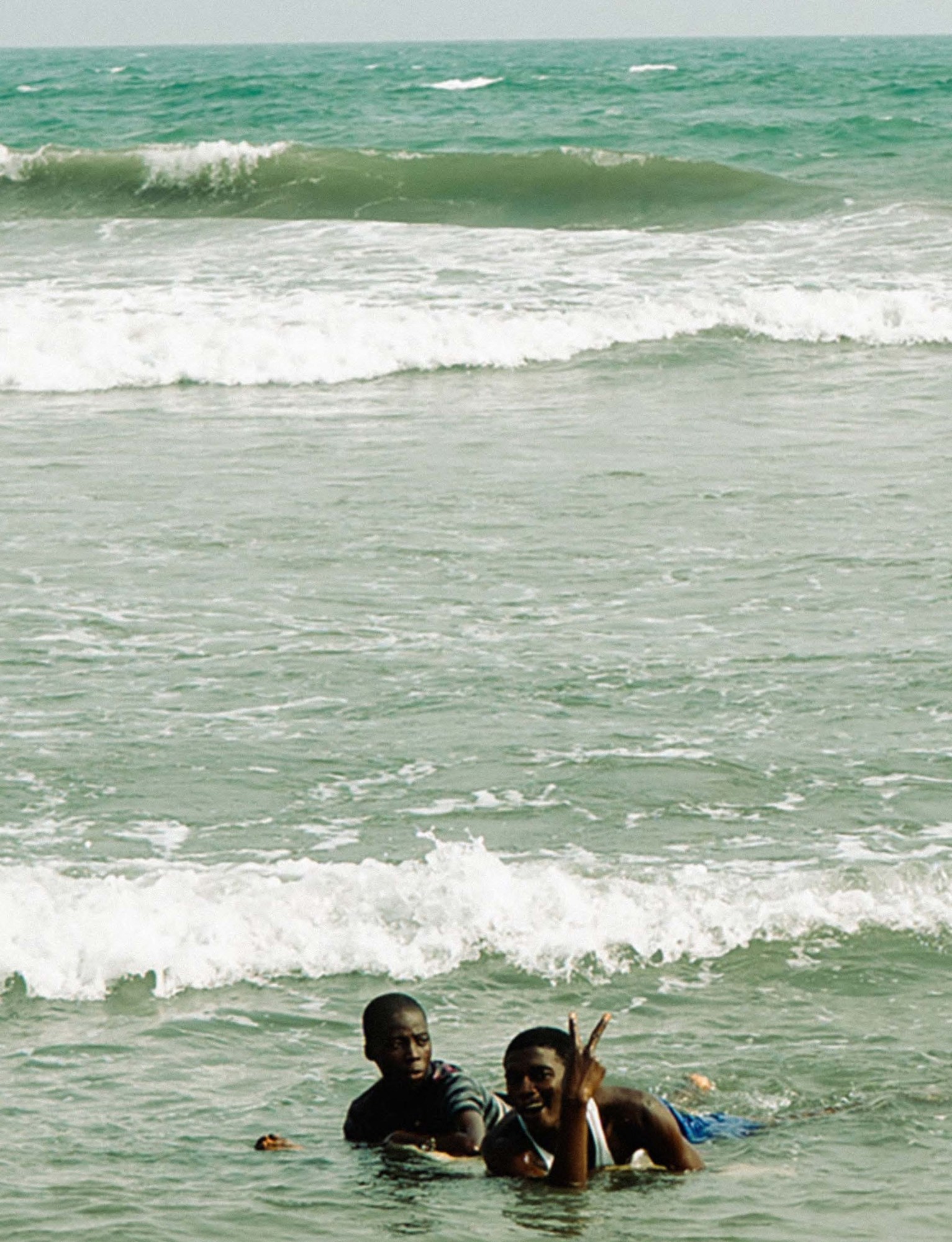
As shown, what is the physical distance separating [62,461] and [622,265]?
1088 centimetres

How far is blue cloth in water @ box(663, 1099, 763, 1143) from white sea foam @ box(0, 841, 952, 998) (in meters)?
1.30

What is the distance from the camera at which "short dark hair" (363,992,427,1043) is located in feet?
17.2

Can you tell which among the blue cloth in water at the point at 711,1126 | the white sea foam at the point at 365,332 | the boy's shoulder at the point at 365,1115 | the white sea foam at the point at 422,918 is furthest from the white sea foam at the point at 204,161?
the blue cloth in water at the point at 711,1126

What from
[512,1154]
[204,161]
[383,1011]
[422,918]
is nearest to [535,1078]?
[512,1154]

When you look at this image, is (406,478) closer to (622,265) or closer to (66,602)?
(66,602)

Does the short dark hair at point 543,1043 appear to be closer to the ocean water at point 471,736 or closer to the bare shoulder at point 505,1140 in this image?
the bare shoulder at point 505,1140

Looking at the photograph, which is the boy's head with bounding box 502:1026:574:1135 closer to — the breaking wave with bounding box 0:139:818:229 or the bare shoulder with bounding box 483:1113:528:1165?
the bare shoulder with bounding box 483:1113:528:1165

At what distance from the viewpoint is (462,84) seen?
2041 inches

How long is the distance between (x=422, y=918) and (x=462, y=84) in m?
47.7

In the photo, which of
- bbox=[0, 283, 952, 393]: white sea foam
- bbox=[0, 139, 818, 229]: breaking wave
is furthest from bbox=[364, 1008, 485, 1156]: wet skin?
bbox=[0, 139, 818, 229]: breaking wave

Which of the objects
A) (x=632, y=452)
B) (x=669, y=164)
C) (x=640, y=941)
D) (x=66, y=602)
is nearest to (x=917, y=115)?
(x=669, y=164)

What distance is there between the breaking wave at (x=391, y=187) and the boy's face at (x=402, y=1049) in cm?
2305

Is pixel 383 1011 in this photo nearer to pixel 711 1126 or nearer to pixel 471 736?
pixel 711 1126

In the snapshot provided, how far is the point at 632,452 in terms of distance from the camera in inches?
557
